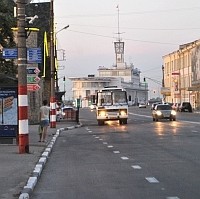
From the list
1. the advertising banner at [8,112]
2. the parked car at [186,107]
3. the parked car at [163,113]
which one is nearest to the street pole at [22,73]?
the advertising banner at [8,112]

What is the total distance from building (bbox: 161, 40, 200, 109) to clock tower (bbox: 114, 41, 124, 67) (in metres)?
42.6

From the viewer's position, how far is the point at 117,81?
155625 millimetres

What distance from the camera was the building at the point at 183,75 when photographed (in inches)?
3684

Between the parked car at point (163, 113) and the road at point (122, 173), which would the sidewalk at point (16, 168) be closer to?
the road at point (122, 173)

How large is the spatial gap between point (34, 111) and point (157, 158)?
27716 mm

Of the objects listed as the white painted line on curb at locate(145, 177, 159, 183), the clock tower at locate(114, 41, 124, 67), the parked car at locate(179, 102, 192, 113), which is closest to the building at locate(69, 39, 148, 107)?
the clock tower at locate(114, 41, 124, 67)

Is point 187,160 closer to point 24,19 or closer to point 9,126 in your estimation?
point 24,19

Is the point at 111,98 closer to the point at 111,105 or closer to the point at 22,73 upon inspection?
the point at 111,105

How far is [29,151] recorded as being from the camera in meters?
18.3

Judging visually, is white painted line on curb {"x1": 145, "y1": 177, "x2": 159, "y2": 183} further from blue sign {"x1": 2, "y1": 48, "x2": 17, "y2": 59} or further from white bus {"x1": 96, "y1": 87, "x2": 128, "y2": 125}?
white bus {"x1": 96, "y1": 87, "x2": 128, "y2": 125}

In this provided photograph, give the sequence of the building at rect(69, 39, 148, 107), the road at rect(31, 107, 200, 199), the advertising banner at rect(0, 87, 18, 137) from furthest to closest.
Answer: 1. the building at rect(69, 39, 148, 107)
2. the advertising banner at rect(0, 87, 18, 137)
3. the road at rect(31, 107, 200, 199)

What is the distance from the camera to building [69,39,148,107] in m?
157

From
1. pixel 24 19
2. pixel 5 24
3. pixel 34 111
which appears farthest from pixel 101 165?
pixel 34 111

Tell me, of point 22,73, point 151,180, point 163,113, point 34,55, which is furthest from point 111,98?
point 151,180
